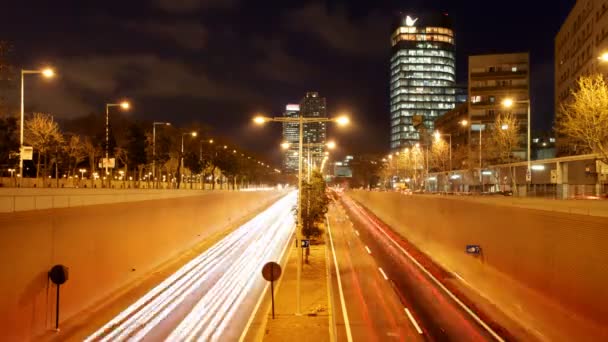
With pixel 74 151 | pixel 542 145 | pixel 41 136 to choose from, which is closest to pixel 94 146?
pixel 74 151

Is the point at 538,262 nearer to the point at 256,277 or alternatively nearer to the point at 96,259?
the point at 256,277

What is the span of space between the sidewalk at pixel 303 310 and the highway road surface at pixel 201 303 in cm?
127

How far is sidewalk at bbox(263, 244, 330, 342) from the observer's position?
1878 centimetres

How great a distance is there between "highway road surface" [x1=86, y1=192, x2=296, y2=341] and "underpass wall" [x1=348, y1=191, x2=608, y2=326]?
37.1 feet

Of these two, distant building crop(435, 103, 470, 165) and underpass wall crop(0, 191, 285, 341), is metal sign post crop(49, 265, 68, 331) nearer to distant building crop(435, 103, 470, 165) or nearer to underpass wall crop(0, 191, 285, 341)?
underpass wall crop(0, 191, 285, 341)

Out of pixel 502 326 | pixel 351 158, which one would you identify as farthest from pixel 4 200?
pixel 351 158

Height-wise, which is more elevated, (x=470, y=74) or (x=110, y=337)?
(x=470, y=74)

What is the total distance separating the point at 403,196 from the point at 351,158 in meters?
132

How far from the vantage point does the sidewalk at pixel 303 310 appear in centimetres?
1878

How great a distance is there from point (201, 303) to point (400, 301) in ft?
29.9

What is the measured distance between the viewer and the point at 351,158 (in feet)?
618

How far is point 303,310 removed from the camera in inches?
898

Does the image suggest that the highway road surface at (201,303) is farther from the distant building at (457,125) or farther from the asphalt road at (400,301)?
the distant building at (457,125)

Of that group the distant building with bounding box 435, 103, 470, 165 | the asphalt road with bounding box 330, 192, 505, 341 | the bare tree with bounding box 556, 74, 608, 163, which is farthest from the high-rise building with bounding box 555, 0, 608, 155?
the bare tree with bounding box 556, 74, 608, 163
